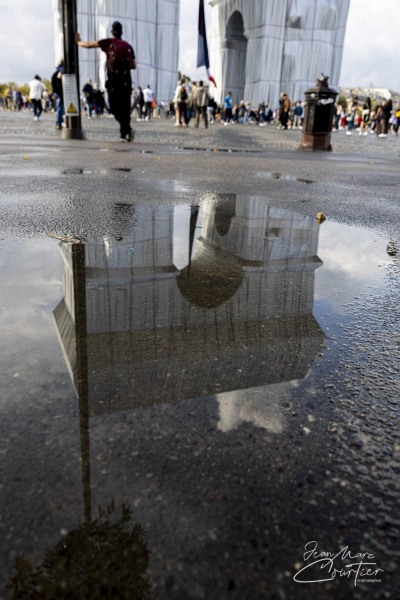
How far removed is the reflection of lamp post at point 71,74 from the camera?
10164 millimetres

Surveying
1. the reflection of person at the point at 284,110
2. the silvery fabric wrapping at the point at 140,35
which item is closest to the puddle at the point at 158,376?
the reflection of person at the point at 284,110

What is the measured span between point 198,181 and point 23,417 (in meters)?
5.13

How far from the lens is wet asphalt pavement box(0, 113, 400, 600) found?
92 centimetres

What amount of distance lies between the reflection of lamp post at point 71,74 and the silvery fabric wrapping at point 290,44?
35.6 meters

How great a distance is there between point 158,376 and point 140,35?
141ft

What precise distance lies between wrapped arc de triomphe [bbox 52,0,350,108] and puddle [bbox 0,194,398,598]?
38.9m

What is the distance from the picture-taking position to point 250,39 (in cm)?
4528

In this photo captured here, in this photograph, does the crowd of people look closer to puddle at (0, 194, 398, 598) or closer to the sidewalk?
the sidewalk

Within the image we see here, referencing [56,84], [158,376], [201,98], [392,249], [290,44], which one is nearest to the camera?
[158,376]

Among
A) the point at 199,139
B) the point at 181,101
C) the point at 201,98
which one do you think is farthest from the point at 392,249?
the point at 181,101

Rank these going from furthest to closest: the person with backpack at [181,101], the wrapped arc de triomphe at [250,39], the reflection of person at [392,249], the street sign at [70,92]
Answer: the wrapped arc de triomphe at [250,39] < the person with backpack at [181,101] < the street sign at [70,92] < the reflection of person at [392,249]

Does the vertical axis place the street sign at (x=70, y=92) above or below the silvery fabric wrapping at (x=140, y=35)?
below

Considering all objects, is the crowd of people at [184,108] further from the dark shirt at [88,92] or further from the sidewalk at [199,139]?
the sidewalk at [199,139]

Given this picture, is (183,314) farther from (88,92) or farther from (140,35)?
(140,35)
